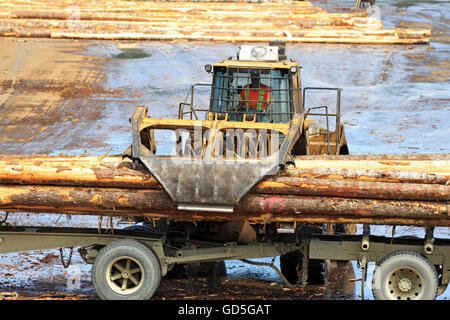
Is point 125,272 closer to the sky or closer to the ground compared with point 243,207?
closer to the ground

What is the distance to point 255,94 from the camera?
1305 centimetres

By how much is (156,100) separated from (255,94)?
466 inches

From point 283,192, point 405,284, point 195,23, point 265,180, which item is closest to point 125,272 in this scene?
point 265,180

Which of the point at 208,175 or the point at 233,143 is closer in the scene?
the point at 208,175

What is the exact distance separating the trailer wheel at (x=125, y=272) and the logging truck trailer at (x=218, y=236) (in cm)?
1

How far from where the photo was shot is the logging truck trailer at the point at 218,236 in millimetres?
10000

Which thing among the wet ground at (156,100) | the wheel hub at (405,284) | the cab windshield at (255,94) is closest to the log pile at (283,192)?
the wheel hub at (405,284)

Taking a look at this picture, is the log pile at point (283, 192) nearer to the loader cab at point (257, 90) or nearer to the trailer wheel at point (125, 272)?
the trailer wheel at point (125, 272)

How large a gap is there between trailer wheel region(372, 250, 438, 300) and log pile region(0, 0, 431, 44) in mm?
22186

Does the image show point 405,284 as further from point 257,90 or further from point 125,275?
point 257,90

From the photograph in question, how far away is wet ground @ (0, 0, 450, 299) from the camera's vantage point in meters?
12.1

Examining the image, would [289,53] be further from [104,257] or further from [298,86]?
[104,257]

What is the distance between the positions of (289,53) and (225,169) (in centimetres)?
2073

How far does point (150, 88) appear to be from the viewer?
1019 inches
